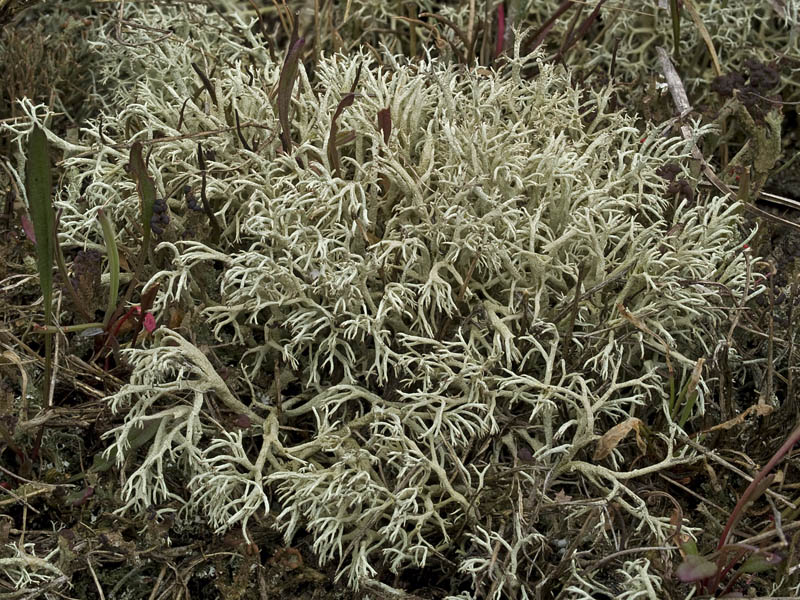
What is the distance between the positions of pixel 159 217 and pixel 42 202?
24 cm

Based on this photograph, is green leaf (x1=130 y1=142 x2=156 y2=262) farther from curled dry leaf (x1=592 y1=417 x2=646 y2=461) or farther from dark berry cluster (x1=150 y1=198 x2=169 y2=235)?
curled dry leaf (x1=592 y1=417 x2=646 y2=461)

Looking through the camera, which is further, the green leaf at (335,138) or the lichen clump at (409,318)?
the green leaf at (335,138)

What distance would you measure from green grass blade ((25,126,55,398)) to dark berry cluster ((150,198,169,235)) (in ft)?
0.65

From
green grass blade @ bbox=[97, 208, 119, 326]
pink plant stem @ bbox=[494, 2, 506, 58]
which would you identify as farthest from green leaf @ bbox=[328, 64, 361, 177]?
pink plant stem @ bbox=[494, 2, 506, 58]

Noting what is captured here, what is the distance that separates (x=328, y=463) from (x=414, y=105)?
0.77 m

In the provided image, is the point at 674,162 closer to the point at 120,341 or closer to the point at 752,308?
the point at 752,308

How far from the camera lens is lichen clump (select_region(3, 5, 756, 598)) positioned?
5.16ft

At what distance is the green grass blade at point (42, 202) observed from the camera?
1.56 metres

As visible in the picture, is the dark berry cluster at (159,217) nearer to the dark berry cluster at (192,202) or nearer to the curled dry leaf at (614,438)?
the dark berry cluster at (192,202)

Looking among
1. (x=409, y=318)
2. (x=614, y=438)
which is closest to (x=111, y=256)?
(x=409, y=318)

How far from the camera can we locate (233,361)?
1867mm

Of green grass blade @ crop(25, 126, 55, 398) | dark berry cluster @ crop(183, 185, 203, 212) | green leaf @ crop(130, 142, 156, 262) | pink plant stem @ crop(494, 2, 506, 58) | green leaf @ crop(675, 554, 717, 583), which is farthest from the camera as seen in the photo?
pink plant stem @ crop(494, 2, 506, 58)

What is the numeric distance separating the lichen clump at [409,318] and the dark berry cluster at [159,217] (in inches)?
2.7

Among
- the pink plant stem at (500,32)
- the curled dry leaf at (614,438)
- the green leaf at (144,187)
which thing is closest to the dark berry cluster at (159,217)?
the green leaf at (144,187)
